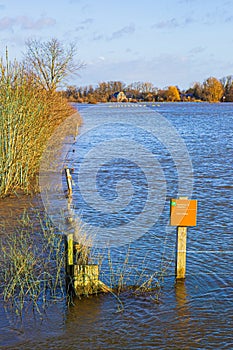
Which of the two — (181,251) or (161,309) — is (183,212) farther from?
(161,309)

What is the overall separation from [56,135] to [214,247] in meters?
13.4

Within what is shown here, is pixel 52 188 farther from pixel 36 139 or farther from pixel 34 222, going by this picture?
pixel 34 222

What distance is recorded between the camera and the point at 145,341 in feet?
22.6

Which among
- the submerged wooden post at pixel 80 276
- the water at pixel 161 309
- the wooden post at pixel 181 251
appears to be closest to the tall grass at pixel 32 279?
the submerged wooden post at pixel 80 276

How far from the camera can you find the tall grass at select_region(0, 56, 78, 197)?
1435 centimetres

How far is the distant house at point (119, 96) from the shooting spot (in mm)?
140475

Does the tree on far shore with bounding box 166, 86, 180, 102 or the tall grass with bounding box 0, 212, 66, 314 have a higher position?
the tree on far shore with bounding box 166, 86, 180, 102

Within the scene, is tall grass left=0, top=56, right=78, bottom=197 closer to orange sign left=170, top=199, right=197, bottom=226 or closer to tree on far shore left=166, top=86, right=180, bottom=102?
orange sign left=170, top=199, right=197, bottom=226

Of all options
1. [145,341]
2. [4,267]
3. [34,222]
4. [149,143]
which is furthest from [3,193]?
[149,143]

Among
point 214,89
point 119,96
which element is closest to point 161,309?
point 119,96

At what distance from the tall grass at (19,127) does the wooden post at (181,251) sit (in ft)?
24.8

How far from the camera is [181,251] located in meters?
8.56

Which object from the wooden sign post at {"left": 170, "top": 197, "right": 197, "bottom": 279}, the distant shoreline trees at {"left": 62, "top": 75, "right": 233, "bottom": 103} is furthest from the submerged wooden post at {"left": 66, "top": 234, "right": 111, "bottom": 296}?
the distant shoreline trees at {"left": 62, "top": 75, "right": 233, "bottom": 103}

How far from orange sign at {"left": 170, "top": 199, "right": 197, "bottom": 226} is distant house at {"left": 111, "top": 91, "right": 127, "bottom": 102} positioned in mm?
132755
